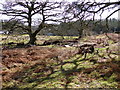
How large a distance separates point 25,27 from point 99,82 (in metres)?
17.0

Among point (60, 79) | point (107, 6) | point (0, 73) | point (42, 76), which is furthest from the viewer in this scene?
point (107, 6)

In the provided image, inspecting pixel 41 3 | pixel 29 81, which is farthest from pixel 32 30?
pixel 29 81

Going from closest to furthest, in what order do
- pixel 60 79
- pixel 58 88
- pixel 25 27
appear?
pixel 58 88 < pixel 60 79 < pixel 25 27

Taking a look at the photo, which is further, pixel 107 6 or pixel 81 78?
pixel 107 6

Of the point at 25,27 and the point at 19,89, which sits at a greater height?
the point at 25,27

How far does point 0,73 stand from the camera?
284 inches

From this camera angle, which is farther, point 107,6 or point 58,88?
point 107,6

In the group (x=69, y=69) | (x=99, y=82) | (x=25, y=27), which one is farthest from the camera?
(x=25, y=27)

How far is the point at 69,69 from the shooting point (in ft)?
25.3

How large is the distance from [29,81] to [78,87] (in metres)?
2.30

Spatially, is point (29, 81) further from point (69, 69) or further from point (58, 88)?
point (69, 69)

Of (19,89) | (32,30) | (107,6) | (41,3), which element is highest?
(41,3)

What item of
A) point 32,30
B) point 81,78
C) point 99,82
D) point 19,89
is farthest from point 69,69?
point 32,30

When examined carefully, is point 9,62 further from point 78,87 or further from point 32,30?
point 32,30
